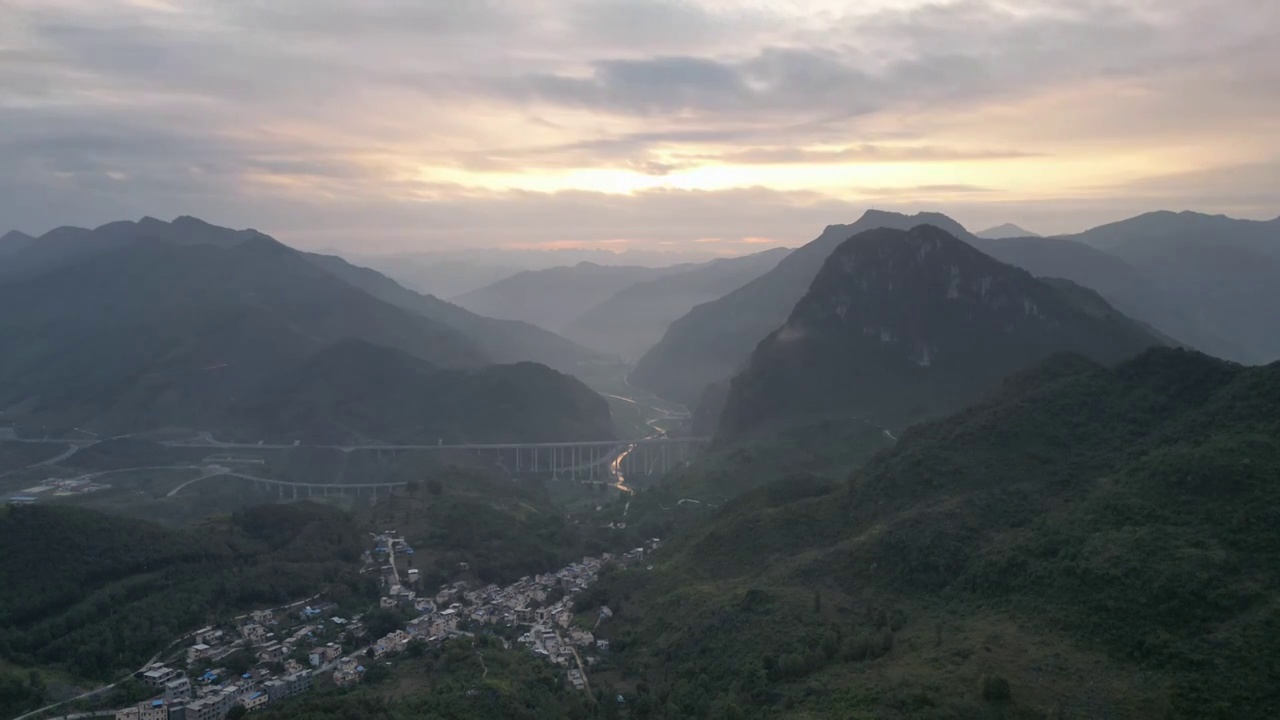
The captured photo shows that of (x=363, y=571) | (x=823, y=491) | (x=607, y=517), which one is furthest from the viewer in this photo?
(x=607, y=517)

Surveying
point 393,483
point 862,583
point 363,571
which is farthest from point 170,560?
point 393,483

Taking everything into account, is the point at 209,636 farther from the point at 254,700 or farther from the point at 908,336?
the point at 908,336

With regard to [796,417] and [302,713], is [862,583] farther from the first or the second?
[796,417]

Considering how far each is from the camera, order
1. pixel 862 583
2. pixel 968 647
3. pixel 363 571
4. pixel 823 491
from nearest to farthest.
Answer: pixel 968 647
pixel 862 583
pixel 363 571
pixel 823 491

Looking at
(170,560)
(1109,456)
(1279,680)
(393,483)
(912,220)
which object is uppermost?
(912,220)

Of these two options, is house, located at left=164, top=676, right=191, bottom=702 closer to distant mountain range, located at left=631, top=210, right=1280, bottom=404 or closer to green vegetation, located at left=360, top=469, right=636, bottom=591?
green vegetation, located at left=360, top=469, right=636, bottom=591

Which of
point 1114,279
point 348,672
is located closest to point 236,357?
point 348,672

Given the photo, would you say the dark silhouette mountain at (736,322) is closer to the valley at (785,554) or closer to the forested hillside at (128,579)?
the valley at (785,554)
